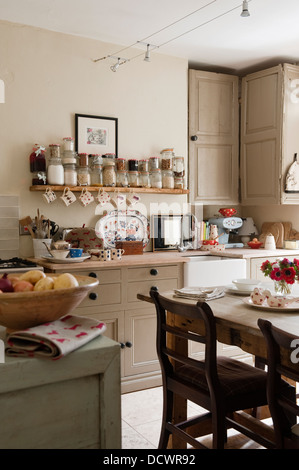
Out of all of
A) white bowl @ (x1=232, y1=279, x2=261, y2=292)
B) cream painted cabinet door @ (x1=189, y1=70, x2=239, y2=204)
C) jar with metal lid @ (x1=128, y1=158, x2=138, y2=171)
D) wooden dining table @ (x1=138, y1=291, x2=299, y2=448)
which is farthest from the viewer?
cream painted cabinet door @ (x1=189, y1=70, x2=239, y2=204)

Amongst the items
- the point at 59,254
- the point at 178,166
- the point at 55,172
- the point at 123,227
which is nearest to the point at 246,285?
the point at 59,254

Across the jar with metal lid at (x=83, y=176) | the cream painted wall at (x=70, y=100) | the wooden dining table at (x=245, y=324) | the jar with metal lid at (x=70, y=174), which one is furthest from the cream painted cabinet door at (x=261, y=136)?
the wooden dining table at (x=245, y=324)

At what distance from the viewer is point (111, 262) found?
312 cm

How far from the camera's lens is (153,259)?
10.7ft

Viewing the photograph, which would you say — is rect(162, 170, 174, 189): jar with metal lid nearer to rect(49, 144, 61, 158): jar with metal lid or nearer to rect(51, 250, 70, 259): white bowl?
rect(49, 144, 61, 158): jar with metal lid

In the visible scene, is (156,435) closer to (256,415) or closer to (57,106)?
(256,415)

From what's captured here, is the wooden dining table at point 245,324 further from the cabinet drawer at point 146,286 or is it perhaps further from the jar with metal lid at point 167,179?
the jar with metal lid at point 167,179

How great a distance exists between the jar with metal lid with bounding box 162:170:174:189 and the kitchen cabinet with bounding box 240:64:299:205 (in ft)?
2.73

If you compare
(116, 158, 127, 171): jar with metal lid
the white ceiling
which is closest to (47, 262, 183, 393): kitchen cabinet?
(116, 158, 127, 171): jar with metal lid

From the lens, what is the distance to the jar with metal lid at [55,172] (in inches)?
132

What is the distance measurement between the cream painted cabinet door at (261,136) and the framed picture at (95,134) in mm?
1328

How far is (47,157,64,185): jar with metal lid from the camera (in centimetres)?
336

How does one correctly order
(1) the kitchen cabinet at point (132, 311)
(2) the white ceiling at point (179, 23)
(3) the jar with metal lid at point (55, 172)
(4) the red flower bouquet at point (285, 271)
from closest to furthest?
(4) the red flower bouquet at point (285, 271)
(2) the white ceiling at point (179, 23)
(1) the kitchen cabinet at point (132, 311)
(3) the jar with metal lid at point (55, 172)

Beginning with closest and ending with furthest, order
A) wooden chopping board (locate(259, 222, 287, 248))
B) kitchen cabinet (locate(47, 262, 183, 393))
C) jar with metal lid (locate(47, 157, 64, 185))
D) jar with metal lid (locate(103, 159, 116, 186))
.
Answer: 1. kitchen cabinet (locate(47, 262, 183, 393))
2. jar with metal lid (locate(47, 157, 64, 185))
3. jar with metal lid (locate(103, 159, 116, 186))
4. wooden chopping board (locate(259, 222, 287, 248))
